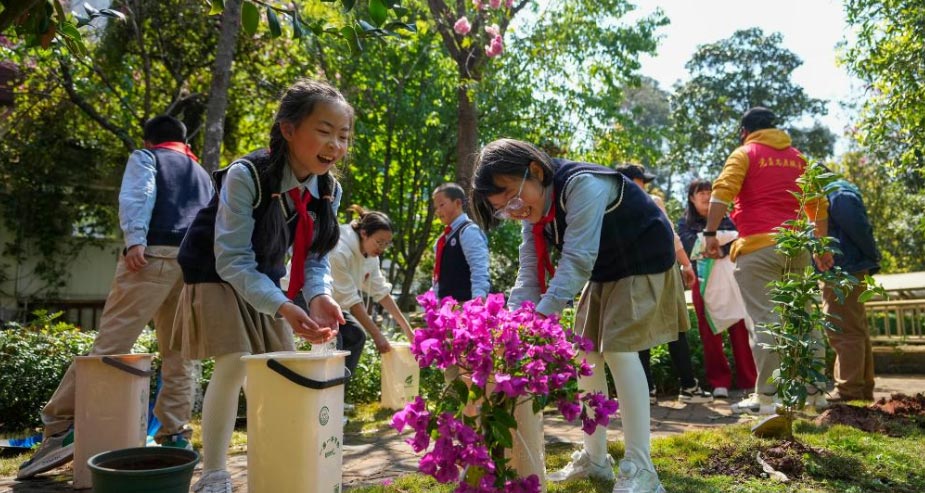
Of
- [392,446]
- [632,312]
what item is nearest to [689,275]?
[392,446]

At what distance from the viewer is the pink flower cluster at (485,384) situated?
197 cm

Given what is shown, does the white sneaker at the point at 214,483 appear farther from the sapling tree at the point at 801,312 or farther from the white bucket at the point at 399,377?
the white bucket at the point at 399,377

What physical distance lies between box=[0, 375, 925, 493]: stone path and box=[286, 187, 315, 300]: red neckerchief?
1.01m

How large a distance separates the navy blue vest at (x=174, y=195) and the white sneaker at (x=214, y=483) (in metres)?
1.67

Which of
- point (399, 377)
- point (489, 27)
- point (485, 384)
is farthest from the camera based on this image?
point (489, 27)

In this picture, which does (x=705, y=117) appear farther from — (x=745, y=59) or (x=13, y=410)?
(x=13, y=410)

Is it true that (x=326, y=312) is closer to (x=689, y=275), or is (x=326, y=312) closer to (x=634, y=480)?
(x=634, y=480)

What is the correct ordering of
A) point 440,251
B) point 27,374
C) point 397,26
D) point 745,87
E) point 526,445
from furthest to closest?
point 745,87 → point 440,251 → point 27,374 → point 397,26 → point 526,445

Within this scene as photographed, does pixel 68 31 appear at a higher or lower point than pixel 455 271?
higher

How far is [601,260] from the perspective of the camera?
3.04 meters

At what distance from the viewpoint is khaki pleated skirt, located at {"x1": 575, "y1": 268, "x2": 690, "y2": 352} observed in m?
2.86

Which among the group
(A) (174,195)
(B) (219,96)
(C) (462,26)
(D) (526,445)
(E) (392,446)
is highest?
(C) (462,26)

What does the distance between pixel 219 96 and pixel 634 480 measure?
5535mm

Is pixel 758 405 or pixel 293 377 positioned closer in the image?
pixel 293 377
